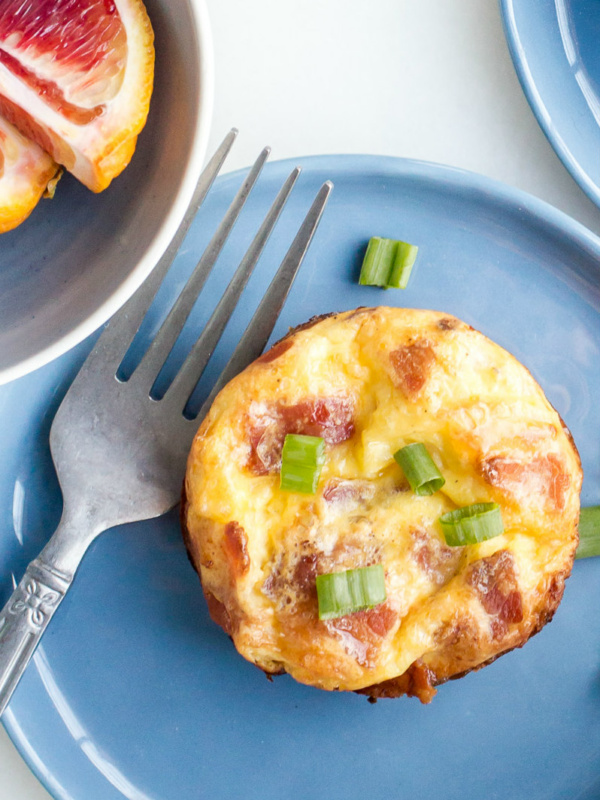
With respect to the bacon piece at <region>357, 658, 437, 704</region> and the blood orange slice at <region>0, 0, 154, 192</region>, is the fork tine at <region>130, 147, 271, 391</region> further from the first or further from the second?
the bacon piece at <region>357, 658, 437, 704</region>

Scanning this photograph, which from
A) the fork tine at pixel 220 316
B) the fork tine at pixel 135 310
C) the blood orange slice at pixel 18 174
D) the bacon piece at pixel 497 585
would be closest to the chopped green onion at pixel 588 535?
the bacon piece at pixel 497 585

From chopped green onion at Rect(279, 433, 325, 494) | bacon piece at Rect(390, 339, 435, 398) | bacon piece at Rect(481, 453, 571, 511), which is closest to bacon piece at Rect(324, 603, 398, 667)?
chopped green onion at Rect(279, 433, 325, 494)

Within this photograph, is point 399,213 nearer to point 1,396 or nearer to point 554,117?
point 554,117

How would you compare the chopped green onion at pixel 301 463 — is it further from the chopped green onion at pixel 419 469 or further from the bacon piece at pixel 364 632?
the bacon piece at pixel 364 632

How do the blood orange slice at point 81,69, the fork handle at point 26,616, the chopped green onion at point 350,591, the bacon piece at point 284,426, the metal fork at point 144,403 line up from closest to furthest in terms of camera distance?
the blood orange slice at point 81,69, the chopped green onion at point 350,591, the bacon piece at point 284,426, the fork handle at point 26,616, the metal fork at point 144,403

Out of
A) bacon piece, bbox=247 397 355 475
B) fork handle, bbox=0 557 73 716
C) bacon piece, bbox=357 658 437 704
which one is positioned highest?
bacon piece, bbox=247 397 355 475

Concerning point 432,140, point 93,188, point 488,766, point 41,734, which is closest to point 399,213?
point 432,140

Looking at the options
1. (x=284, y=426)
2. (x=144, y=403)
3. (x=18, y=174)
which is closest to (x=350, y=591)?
(x=284, y=426)
